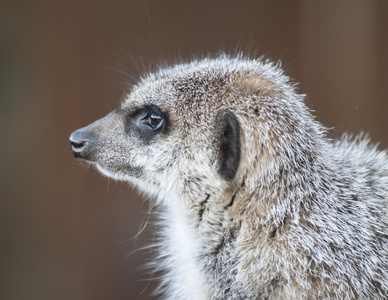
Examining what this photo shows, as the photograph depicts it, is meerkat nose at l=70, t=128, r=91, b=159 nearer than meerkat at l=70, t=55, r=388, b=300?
No

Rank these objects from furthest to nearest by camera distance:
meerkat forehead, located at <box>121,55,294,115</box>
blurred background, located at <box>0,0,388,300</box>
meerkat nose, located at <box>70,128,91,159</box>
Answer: blurred background, located at <box>0,0,388,300</box>, meerkat nose, located at <box>70,128,91,159</box>, meerkat forehead, located at <box>121,55,294,115</box>

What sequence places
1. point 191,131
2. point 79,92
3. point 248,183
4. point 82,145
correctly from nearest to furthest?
point 248,183 → point 191,131 → point 82,145 → point 79,92

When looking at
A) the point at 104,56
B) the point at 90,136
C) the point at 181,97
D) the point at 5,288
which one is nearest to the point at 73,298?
the point at 5,288

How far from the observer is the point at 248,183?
79.6 inches

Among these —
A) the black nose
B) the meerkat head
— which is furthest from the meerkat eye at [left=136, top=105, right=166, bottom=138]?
the black nose

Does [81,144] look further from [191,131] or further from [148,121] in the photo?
[191,131]

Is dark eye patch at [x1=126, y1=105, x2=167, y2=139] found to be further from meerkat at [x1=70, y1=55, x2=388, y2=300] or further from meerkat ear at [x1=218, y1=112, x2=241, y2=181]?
meerkat ear at [x1=218, y1=112, x2=241, y2=181]

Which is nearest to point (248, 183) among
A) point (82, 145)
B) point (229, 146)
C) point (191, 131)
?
point (229, 146)

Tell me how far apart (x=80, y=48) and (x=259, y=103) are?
2.04 meters

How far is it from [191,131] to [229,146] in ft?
0.58

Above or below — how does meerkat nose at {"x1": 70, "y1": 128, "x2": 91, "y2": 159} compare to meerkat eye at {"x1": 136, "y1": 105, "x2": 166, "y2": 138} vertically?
below

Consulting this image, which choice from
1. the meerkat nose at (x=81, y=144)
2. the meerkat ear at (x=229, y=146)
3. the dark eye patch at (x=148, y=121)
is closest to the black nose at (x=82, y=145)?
the meerkat nose at (x=81, y=144)

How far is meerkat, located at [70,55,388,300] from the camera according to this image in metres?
1.96

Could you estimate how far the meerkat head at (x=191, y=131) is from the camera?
2.05 metres
